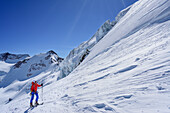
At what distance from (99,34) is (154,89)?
3234 cm

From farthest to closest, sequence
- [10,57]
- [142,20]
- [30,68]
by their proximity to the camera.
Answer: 1. [10,57]
2. [30,68]
3. [142,20]

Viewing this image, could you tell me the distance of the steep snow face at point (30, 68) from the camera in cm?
8738

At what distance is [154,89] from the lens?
111 inches

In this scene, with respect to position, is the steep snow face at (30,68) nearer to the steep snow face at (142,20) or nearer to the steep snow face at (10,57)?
the steep snow face at (142,20)

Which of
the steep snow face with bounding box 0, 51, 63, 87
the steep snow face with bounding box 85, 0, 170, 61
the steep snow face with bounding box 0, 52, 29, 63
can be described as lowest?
the steep snow face with bounding box 85, 0, 170, 61

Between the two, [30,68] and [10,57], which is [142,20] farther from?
[10,57]

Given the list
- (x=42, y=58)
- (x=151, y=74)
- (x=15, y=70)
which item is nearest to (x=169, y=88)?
(x=151, y=74)

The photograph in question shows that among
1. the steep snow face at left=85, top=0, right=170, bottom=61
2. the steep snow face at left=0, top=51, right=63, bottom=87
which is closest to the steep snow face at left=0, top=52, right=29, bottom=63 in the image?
the steep snow face at left=0, top=51, right=63, bottom=87

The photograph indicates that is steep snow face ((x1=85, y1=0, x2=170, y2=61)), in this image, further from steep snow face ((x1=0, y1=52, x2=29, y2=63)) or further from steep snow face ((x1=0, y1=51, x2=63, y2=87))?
steep snow face ((x1=0, y1=52, x2=29, y2=63))

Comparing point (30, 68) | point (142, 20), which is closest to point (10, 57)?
point (30, 68)

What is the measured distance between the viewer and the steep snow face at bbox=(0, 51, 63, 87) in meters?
87.4

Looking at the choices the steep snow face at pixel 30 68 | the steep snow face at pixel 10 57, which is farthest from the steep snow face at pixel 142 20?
the steep snow face at pixel 10 57

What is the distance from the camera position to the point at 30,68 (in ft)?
315

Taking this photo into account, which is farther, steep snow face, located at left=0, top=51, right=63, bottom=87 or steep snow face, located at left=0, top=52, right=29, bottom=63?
steep snow face, located at left=0, top=52, right=29, bottom=63
